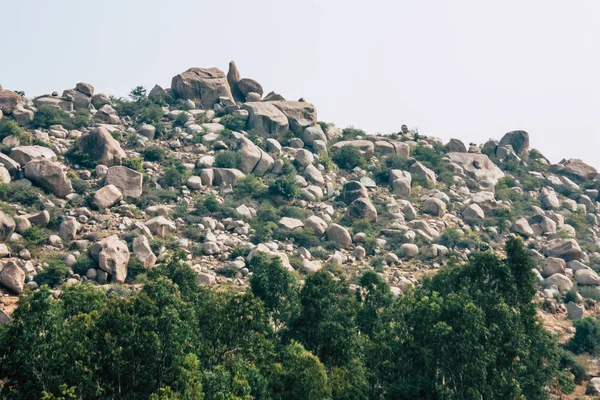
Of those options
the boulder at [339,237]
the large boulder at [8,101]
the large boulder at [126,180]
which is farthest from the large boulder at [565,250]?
the large boulder at [8,101]

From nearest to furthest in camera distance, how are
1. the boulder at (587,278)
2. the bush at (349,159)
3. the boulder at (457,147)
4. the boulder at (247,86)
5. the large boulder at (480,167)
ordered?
the boulder at (587,278) < the bush at (349,159) < the large boulder at (480,167) < the boulder at (247,86) < the boulder at (457,147)

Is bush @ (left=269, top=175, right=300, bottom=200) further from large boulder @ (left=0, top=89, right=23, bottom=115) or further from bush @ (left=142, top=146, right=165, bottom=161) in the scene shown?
large boulder @ (left=0, top=89, right=23, bottom=115)

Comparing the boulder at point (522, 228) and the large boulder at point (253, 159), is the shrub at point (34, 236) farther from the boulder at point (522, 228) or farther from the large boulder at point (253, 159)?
the boulder at point (522, 228)

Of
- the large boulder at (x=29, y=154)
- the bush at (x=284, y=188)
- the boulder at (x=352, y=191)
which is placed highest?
the boulder at (x=352, y=191)

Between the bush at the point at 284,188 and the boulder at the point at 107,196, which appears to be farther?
the bush at the point at 284,188

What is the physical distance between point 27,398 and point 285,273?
1002cm

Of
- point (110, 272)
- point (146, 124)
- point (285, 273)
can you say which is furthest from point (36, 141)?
point (285, 273)

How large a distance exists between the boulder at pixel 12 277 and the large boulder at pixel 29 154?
458 inches

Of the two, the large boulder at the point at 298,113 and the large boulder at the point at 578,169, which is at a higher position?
the large boulder at the point at 578,169

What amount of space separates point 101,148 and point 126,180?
402 centimetres

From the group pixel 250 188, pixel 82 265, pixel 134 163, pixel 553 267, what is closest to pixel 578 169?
pixel 553 267

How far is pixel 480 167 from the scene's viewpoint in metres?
54.2

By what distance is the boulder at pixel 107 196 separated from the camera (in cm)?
3350

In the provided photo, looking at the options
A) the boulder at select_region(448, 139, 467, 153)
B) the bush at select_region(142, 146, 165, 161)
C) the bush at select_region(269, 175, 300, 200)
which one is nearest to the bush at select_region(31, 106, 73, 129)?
the bush at select_region(142, 146, 165, 161)
